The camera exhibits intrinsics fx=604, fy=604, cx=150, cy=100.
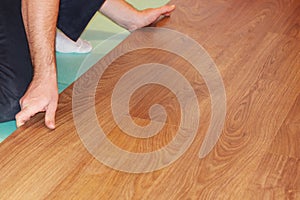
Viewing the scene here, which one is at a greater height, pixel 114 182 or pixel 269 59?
pixel 114 182

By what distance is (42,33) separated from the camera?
1750 mm

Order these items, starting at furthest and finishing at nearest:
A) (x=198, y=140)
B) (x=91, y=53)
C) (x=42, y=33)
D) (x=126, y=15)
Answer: (x=126, y=15)
(x=91, y=53)
(x=42, y=33)
(x=198, y=140)

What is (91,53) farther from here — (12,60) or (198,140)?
(198,140)

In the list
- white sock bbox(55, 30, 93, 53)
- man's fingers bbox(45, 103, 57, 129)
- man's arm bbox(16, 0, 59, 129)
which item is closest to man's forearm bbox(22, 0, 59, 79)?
man's arm bbox(16, 0, 59, 129)

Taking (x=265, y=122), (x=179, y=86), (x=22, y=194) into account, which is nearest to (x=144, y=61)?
(x=179, y=86)

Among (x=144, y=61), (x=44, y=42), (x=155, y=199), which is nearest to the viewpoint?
(x=155, y=199)

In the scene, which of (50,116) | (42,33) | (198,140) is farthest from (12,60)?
(198,140)

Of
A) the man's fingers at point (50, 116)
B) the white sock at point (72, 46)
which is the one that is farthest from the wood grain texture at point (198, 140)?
the white sock at point (72, 46)

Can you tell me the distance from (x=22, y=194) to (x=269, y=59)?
42.1 inches

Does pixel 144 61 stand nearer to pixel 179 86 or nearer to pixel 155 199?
pixel 179 86

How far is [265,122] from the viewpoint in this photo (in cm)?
Answer: 171

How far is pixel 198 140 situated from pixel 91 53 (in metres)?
0.74

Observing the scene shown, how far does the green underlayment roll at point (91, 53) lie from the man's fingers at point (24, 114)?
7 centimetres

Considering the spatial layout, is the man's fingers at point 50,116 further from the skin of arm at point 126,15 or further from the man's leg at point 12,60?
the skin of arm at point 126,15
